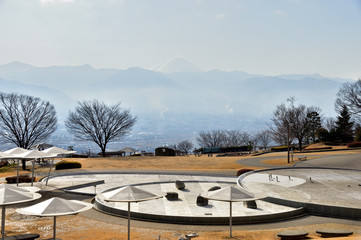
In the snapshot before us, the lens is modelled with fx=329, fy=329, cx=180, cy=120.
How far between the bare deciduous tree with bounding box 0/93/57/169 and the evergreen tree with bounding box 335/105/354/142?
2142 inches

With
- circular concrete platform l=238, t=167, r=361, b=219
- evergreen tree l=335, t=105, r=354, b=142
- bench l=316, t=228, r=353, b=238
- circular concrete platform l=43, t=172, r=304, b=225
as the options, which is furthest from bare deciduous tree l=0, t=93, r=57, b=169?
evergreen tree l=335, t=105, r=354, b=142

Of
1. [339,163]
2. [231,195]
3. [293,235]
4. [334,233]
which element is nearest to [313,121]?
[339,163]

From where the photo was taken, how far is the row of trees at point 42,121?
50312 millimetres

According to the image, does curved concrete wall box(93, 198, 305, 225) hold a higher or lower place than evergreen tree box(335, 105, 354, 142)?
lower

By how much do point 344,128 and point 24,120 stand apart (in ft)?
196

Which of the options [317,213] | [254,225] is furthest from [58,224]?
[317,213]

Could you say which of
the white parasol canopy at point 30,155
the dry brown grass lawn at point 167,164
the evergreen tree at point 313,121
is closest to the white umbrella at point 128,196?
the white parasol canopy at point 30,155

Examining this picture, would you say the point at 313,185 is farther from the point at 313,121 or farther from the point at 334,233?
the point at 313,121

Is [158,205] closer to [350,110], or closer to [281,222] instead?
[281,222]

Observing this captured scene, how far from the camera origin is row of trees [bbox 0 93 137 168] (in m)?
50.3

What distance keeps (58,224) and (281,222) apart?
34.7 ft

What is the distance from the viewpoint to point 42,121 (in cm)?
5297

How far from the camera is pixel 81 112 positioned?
62.6m

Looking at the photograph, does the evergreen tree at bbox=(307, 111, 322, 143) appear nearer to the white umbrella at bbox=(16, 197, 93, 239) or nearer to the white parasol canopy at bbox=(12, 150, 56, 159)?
the white parasol canopy at bbox=(12, 150, 56, 159)
